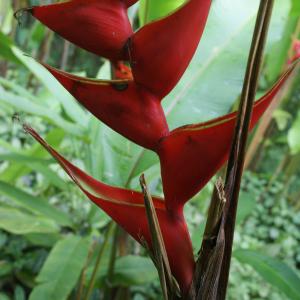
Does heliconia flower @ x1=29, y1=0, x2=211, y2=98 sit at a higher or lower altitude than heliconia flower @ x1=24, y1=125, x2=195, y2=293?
higher

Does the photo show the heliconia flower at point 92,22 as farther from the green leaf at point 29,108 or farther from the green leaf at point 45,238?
the green leaf at point 45,238

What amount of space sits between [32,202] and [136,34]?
0.58 meters

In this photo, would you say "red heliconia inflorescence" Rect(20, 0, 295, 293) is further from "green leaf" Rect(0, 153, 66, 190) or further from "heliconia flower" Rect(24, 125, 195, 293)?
"green leaf" Rect(0, 153, 66, 190)

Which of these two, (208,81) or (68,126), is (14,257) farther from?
(208,81)

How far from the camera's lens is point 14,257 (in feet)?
2.94

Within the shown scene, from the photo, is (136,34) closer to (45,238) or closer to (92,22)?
(92,22)

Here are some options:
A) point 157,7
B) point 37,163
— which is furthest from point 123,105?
point 37,163

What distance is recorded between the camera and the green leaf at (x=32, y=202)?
0.75 meters

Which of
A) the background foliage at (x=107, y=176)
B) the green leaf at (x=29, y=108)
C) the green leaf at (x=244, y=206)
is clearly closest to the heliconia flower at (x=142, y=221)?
the background foliage at (x=107, y=176)

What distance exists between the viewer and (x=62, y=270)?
0.65m

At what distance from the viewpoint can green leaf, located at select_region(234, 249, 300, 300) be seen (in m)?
0.57

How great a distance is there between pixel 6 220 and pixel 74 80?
1.77ft

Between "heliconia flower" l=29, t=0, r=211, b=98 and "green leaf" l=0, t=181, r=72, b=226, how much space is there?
1.71ft

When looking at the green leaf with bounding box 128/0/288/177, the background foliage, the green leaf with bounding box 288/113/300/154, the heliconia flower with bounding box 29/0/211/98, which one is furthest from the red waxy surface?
the green leaf with bounding box 288/113/300/154
